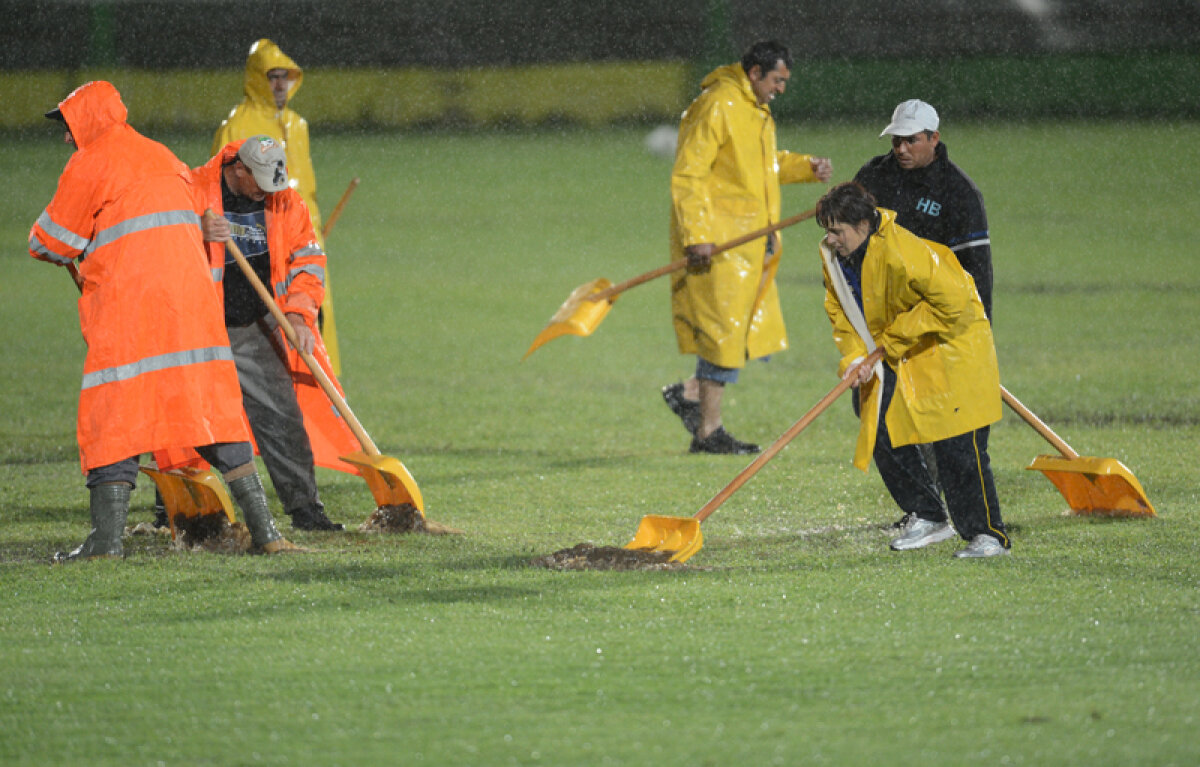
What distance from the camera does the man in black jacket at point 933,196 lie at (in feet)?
19.1

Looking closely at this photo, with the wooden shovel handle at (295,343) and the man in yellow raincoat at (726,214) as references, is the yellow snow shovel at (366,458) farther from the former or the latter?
the man in yellow raincoat at (726,214)

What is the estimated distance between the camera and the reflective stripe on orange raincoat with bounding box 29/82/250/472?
556 cm

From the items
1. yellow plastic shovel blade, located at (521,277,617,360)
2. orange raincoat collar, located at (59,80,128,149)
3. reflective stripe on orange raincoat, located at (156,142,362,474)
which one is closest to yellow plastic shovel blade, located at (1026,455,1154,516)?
yellow plastic shovel blade, located at (521,277,617,360)

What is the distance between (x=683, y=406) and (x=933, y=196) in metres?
2.78

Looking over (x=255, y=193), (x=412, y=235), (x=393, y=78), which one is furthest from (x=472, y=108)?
(x=255, y=193)

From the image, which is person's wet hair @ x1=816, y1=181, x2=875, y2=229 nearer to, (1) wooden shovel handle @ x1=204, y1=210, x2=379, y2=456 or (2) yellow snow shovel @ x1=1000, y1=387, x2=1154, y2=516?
(2) yellow snow shovel @ x1=1000, y1=387, x2=1154, y2=516

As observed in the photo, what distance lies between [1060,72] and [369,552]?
2236cm

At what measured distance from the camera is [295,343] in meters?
5.99

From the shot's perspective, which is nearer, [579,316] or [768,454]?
[768,454]

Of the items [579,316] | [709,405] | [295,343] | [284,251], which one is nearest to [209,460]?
[295,343]

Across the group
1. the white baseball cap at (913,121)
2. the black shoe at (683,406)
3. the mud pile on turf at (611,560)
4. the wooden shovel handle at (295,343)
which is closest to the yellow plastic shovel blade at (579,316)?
the black shoe at (683,406)

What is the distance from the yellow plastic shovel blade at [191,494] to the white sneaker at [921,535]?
2.38 m

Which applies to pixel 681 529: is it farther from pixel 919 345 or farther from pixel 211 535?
pixel 211 535

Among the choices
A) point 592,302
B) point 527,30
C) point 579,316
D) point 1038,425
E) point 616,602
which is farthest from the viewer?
point 527,30
